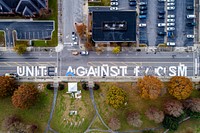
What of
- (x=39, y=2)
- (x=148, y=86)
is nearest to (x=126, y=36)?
(x=148, y=86)

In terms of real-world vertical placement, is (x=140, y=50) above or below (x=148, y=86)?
above

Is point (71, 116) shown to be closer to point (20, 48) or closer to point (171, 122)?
point (20, 48)

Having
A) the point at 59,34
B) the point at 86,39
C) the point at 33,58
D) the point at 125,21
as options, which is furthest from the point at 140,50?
the point at 33,58

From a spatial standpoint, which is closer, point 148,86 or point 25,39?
point 148,86

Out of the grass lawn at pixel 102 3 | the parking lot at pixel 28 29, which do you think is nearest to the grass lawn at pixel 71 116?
the parking lot at pixel 28 29

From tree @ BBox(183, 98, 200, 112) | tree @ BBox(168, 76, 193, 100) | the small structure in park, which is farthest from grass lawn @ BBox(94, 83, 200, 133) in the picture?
tree @ BBox(168, 76, 193, 100)

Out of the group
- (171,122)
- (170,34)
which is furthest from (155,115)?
(170,34)

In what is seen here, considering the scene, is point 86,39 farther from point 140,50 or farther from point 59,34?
point 140,50

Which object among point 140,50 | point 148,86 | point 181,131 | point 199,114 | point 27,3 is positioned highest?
point 27,3
